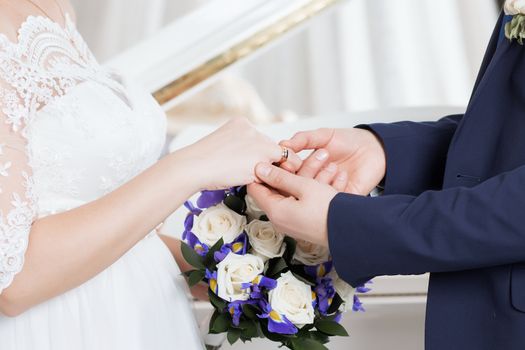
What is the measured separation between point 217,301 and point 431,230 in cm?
41

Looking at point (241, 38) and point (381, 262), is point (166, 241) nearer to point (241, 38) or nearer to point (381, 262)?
point (381, 262)

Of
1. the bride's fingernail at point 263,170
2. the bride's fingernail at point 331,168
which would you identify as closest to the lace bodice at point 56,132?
the bride's fingernail at point 263,170

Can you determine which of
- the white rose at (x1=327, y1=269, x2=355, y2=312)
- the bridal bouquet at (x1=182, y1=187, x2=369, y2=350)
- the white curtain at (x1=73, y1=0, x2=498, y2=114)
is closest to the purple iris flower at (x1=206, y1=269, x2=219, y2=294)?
the bridal bouquet at (x1=182, y1=187, x2=369, y2=350)

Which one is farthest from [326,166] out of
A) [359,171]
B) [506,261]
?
[506,261]

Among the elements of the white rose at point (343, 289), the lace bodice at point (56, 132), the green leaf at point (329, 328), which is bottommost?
the green leaf at point (329, 328)

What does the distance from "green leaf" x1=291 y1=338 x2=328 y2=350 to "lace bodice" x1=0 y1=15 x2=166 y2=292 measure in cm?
47

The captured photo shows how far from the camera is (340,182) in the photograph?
57.4 inches

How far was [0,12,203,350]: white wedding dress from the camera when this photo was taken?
1.29 metres

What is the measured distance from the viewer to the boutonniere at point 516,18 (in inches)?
48.8

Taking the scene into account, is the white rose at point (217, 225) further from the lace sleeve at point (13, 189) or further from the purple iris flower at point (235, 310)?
the lace sleeve at point (13, 189)

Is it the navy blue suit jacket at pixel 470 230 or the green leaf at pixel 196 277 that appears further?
the green leaf at pixel 196 277

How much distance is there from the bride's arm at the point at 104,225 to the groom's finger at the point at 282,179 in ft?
0.17

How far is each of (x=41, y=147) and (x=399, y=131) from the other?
728mm

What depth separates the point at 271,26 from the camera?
2564mm
